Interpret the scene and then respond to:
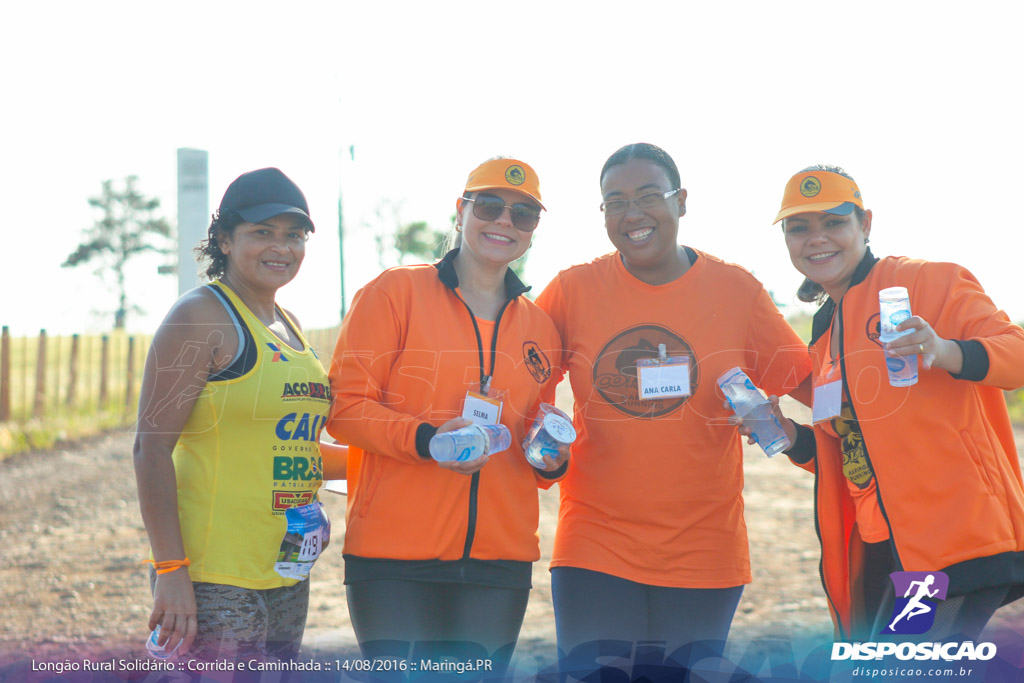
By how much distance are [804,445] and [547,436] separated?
123 cm

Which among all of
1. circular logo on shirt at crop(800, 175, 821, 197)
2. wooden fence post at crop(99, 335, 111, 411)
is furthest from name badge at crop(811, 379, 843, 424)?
wooden fence post at crop(99, 335, 111, 411)

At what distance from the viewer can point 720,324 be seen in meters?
3.31

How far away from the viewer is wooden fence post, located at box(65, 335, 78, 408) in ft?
48.6

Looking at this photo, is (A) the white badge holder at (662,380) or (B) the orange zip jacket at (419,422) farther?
(A) the white badge holder at (662,380)

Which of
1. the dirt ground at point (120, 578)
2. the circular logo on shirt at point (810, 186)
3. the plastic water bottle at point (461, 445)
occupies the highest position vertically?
the circular logo on shirt at point (810, 186)

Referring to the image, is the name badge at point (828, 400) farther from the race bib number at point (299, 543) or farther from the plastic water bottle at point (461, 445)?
the race bib number at point (299, 543)

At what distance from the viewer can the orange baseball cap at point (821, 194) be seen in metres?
3.19

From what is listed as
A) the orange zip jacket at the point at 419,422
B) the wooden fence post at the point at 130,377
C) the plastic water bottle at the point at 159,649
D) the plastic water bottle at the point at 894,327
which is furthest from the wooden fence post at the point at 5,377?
the plastic water bottle at the point at 894,327

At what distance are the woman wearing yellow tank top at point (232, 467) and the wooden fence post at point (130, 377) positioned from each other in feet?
47.7

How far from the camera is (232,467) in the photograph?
2826 millimetres

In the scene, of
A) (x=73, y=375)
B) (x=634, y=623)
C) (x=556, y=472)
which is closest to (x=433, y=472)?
(x=556, y=472)

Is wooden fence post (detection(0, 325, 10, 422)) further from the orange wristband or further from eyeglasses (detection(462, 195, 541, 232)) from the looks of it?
eyeglasses (detection(462, 195, 541, 232))

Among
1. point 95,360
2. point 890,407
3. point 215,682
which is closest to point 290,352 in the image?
point 215,682

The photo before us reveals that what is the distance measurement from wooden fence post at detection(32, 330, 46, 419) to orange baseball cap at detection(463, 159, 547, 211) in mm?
13581
